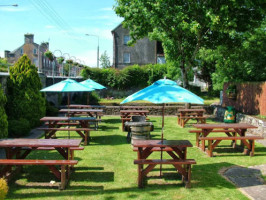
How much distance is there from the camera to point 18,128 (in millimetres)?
10625

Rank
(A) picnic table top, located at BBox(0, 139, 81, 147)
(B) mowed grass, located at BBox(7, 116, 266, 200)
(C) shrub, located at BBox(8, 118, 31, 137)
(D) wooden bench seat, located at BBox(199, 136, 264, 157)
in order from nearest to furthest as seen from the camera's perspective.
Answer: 1. (B) mowed grass, located at BBox(7, 116, 266, 200)
2. (A) picnic table top, located at BBox(0, 139, 81, 147)
3. (D) wooden bench seat, located at BBox(199, 136, 264, 157)
4. (C) shrub, located at BBox(8, 118, 31, 137)

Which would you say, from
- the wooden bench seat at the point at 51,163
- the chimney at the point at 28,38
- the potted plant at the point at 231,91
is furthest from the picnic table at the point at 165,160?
the chimney at the point at 28,38

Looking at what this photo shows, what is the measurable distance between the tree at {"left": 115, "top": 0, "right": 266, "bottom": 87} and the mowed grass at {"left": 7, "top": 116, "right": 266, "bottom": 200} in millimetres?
7894

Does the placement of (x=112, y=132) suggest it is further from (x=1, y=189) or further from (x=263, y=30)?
(x=263, y=30)

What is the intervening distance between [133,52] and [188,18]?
25.9 meters

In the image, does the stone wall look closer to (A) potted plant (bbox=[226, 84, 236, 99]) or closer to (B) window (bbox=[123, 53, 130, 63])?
(A) potted plant (bbox=[226, 84, 236, 99])

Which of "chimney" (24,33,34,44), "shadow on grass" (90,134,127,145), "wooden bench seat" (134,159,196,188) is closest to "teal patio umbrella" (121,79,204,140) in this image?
"wooden bench seat" (134,159,196,188)

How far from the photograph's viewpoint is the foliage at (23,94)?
38.8ft

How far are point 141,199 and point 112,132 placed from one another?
23.6 feet

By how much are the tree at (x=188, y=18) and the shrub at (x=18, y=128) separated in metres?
9.24

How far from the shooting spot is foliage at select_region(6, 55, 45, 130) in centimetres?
1182

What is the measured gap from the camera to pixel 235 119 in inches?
601

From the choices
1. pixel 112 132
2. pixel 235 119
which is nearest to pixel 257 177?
pixel 112 132

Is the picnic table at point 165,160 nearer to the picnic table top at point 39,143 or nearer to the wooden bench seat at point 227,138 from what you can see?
the picnic table top at point 39,143
